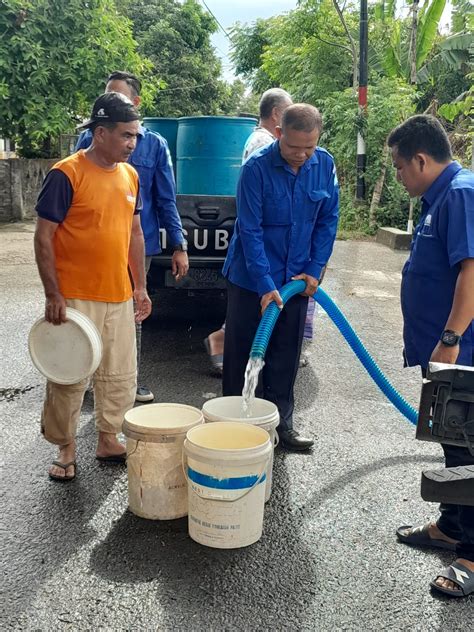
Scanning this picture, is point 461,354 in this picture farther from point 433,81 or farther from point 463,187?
point 433,81

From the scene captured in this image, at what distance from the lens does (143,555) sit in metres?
2.96

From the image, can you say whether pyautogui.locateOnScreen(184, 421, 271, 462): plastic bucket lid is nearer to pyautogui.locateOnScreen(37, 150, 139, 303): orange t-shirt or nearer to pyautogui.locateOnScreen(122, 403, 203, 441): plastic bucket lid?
pyautogui.locateOnScreen(122, 403, 203, 441): plastic bucket lid

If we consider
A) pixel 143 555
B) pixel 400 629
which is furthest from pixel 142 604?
pixel 400 629

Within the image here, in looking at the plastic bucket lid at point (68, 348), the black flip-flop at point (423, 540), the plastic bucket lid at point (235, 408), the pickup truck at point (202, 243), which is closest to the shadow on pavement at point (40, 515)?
the plastic bucket lid at point (68, 348)

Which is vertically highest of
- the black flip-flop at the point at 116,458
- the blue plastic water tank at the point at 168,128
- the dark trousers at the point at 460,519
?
the blue plastic water tank at the point at 168,128

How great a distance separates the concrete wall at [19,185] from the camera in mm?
14734

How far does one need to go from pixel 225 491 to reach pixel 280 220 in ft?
5.50

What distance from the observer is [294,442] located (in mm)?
4125

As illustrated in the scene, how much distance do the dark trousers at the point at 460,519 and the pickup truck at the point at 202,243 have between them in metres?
3.26

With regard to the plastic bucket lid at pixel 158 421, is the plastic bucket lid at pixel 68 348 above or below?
above

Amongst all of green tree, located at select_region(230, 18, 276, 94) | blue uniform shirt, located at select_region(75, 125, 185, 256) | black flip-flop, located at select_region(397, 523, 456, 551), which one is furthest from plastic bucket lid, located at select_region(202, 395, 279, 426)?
green tree, located at select_region(230, 18, 276, 94)

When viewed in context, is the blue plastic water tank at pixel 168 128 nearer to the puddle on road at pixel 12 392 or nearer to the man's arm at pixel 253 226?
the puddle on road at pixel 12 392

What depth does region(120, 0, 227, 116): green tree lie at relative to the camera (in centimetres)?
3011

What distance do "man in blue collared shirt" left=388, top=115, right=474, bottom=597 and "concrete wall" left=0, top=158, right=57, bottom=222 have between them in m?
13.2
